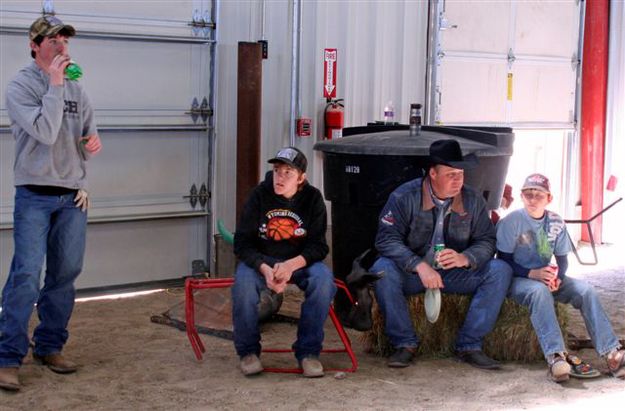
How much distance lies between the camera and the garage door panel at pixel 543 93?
348 inches

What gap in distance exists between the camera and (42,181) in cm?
442

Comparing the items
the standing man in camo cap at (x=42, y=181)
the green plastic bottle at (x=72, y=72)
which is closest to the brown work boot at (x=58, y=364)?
the standing man in camo cap at (x=42, y=181)

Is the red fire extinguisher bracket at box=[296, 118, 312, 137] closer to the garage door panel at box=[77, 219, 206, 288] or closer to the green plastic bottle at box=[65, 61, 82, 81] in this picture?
the garage door panel at box=[77, 219, 206, 288]

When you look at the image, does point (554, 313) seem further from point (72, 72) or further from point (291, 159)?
point (72, 72)

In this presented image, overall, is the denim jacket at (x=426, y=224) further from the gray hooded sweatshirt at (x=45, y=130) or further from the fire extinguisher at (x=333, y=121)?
the fire extinguisher at (x=333, y=121)

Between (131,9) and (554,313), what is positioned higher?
(131,9)

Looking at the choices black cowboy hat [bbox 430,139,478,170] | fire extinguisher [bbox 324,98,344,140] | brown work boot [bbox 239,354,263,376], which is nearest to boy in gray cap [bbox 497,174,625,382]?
black cowboy hat [bbox 430,139,478,170]

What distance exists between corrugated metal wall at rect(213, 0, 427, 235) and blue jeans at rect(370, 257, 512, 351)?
2303mm

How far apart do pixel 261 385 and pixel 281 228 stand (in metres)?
0.80

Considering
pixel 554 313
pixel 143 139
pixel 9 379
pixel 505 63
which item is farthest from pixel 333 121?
pixel 9 379

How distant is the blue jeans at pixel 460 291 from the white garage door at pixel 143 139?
2.31 m

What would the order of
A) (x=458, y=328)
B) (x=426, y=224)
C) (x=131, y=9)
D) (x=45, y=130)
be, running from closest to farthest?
(x=45, y=130) → (x=426, y=224) → (x=458, y=328) → (x=131, y=9)

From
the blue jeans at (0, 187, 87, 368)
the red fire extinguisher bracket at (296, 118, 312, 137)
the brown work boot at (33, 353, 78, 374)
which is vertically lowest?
the brown work boot at (33, 353, 78, 374)

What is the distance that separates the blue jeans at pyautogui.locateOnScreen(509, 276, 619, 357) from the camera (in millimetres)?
4789
